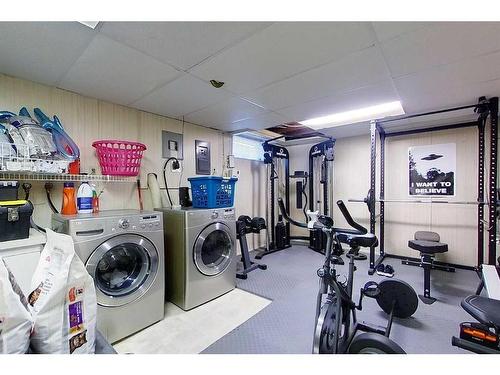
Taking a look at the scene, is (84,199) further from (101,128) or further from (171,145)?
(171,145)

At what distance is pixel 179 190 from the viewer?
2750 mm

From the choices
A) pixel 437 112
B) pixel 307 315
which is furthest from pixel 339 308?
pixel 437 112

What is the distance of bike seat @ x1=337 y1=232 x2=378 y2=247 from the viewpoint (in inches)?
56.6

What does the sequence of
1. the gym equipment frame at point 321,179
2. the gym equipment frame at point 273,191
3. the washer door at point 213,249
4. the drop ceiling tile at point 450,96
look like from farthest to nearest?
the gym equipment frame at point 273,191
the gym equipment frame at point 321,179
the washer door at point 213,249
the drop ceiling tile at point 450,96

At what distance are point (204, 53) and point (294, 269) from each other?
277 centimetres

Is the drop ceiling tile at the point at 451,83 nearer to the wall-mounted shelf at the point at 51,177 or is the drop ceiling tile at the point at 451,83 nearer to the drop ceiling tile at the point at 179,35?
the drop ceiling tile at the point at 179,35

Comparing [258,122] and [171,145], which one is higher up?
[258,122]

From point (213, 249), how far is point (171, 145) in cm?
135

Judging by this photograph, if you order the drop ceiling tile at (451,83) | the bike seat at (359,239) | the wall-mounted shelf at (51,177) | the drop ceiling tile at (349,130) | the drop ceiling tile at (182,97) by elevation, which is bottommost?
the bike seat at (359,239)

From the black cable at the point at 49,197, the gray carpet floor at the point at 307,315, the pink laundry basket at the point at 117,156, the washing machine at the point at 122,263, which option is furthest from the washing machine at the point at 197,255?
the black cable at the point at 49,197

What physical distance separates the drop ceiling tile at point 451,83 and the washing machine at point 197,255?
2057 millimetres

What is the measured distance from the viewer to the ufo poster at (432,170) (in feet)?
10.4

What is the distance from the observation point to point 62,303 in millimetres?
1024
